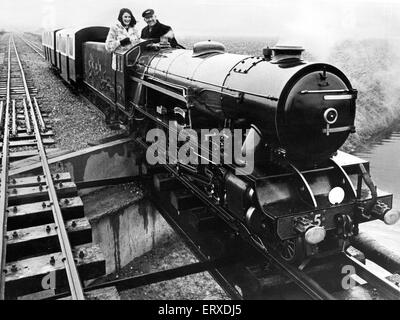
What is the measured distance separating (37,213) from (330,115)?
385 centimetres

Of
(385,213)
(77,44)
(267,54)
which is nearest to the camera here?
(385,213)

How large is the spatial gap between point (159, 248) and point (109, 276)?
1.15m

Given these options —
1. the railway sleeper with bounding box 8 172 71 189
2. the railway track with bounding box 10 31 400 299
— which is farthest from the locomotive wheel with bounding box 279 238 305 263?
the railway sleeper with bounding box 8 172 71 189

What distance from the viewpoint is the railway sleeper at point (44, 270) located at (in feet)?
13.5

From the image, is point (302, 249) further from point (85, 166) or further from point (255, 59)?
point (85, 166)

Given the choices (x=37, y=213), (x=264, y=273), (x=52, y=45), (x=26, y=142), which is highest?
(x=52, y=45)

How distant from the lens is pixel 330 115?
429 cm

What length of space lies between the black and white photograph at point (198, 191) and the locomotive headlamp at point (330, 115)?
0.8 inches

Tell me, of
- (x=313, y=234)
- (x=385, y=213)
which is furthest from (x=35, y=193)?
(x=385, y=213)

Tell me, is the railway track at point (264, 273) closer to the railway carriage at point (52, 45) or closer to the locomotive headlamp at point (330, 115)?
the locomotive headlamp at point (330, 115)

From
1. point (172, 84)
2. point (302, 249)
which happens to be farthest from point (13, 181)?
point (302, 249)

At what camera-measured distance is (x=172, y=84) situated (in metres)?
6.35

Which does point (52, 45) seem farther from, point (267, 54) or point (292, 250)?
point (292, 250)

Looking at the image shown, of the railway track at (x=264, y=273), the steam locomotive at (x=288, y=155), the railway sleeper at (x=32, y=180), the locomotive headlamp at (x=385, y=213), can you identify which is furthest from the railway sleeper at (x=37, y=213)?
the locomotive headlamp at (x=385, y=213)
